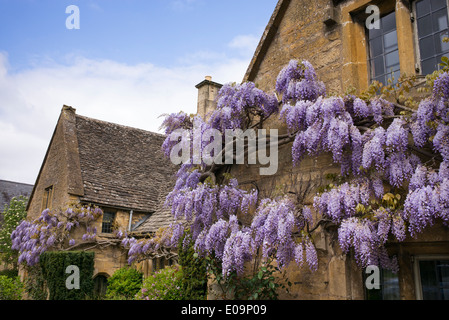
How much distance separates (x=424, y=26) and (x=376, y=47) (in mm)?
676

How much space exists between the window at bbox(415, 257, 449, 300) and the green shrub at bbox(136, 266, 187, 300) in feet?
17.3

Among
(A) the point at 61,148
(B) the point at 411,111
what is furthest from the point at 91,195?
(B) the point at 411,111

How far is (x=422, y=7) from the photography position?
493 cm

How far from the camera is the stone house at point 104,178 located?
48.3 ft

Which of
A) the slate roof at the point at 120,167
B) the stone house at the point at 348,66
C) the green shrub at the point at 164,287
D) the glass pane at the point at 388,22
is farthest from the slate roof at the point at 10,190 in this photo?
the glass pane at the point at 388,22

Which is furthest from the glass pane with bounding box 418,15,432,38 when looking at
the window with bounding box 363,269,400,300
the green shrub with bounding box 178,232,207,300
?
the green shrub with bounding box 178,232,207,300

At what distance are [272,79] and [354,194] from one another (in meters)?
2.78

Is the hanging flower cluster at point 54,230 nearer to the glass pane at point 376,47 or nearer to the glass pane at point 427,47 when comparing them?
the glass pane at point 376,47

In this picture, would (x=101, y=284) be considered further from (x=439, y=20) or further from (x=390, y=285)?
(x=439, y=20)

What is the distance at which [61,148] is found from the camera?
16.1 meters

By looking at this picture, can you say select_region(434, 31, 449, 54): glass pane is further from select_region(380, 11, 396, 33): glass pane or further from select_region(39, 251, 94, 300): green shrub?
select_region(39, 251, 94, 300): green shrub

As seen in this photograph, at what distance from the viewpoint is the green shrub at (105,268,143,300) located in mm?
13219

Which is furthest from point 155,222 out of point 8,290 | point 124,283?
point 8,290
